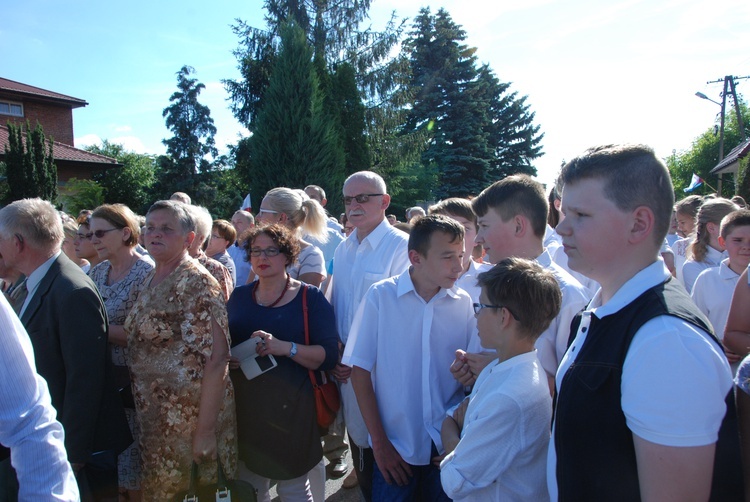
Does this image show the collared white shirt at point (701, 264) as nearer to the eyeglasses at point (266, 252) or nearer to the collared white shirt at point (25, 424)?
the eyeglasses at point (266, 252)

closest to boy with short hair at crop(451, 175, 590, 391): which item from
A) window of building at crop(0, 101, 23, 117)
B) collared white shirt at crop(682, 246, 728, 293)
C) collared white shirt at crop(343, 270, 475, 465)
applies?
collared white shirt at crop(343, 270, 475, 465)

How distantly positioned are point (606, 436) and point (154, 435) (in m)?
2.48

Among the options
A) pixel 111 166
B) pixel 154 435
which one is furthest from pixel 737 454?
pixel 111 166

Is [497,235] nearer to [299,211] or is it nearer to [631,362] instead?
[631,362]

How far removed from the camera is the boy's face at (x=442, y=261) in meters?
2.66

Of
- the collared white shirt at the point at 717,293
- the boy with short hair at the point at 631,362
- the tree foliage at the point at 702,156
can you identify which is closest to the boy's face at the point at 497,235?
the boy with short hair at the point at 631,362

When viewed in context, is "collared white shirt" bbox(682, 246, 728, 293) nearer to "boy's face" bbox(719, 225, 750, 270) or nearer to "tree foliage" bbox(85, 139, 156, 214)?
"boy's face" bbox(719, 225, 750, 270)

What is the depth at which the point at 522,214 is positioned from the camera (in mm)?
2609

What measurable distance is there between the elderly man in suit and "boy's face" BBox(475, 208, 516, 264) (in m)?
2.21

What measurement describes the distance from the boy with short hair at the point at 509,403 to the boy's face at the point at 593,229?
0.49 m

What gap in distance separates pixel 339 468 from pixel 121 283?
8.05 ft

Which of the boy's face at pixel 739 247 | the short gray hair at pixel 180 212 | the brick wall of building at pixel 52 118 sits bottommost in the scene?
the boy's face at pixel 739 247

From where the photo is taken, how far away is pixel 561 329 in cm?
227

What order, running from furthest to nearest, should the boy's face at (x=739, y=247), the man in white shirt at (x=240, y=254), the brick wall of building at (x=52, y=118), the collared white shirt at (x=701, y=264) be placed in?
the brick wall of building at (x=52, y=118) → the man in white shirt at (x=240, y=254) → the collared white shirt at (x=701, y=264) → the boy's face at (x=739, y=247)
